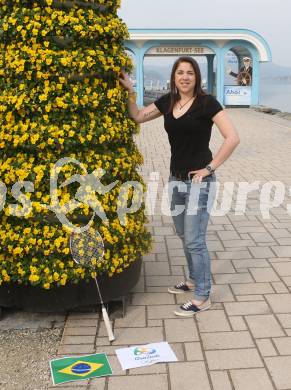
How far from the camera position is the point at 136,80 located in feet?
89.7

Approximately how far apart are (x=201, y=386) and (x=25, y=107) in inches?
89.6

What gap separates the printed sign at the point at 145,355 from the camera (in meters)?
Result: 3.39

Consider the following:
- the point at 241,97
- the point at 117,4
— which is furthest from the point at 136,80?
the point at 117,4

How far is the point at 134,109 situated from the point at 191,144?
55 cm

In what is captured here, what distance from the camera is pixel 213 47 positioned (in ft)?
89.4

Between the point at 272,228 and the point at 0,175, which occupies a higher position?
the point at 0,175

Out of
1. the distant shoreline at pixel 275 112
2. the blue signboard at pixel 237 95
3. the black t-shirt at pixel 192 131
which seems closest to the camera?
the black t-shirt at pixel 192 131

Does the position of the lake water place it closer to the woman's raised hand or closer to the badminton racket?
the woman's raised hand

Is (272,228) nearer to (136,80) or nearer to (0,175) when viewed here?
(0,175)

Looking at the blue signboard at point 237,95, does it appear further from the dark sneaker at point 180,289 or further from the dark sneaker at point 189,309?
the dark sneaker at point 189,309

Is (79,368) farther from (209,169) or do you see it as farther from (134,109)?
(134,109)

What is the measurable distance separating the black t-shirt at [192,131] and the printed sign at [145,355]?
1.39m

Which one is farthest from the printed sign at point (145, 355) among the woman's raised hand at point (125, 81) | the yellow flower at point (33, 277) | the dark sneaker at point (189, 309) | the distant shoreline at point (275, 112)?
the distant shoreline at point (275, 112)

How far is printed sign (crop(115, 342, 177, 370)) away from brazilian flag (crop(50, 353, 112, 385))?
0.13 metres
